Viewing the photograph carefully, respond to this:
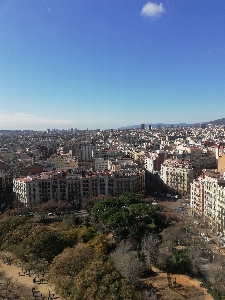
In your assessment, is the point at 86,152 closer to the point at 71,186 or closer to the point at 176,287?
the point at 71,186

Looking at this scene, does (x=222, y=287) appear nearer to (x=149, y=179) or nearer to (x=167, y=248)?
(x=167, y=248)

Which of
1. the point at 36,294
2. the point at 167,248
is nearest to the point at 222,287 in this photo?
the point at 167,248

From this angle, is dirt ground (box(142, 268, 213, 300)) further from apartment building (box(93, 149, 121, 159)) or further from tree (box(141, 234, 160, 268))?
apartment building (box(93, 149, 121, 159))

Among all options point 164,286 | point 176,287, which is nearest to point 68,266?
point 164,286

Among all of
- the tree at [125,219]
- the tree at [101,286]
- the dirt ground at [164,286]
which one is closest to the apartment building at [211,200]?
the tree at [125,219]

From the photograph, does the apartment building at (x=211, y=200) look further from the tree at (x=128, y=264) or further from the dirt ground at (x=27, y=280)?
the dirt ground at (x=27, y=280)

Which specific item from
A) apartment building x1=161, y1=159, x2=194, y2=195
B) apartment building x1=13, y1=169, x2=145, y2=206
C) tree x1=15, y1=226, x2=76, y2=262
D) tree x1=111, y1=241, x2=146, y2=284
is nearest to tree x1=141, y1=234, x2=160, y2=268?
tree x1=111, y1=241, x2=146, y2=284
